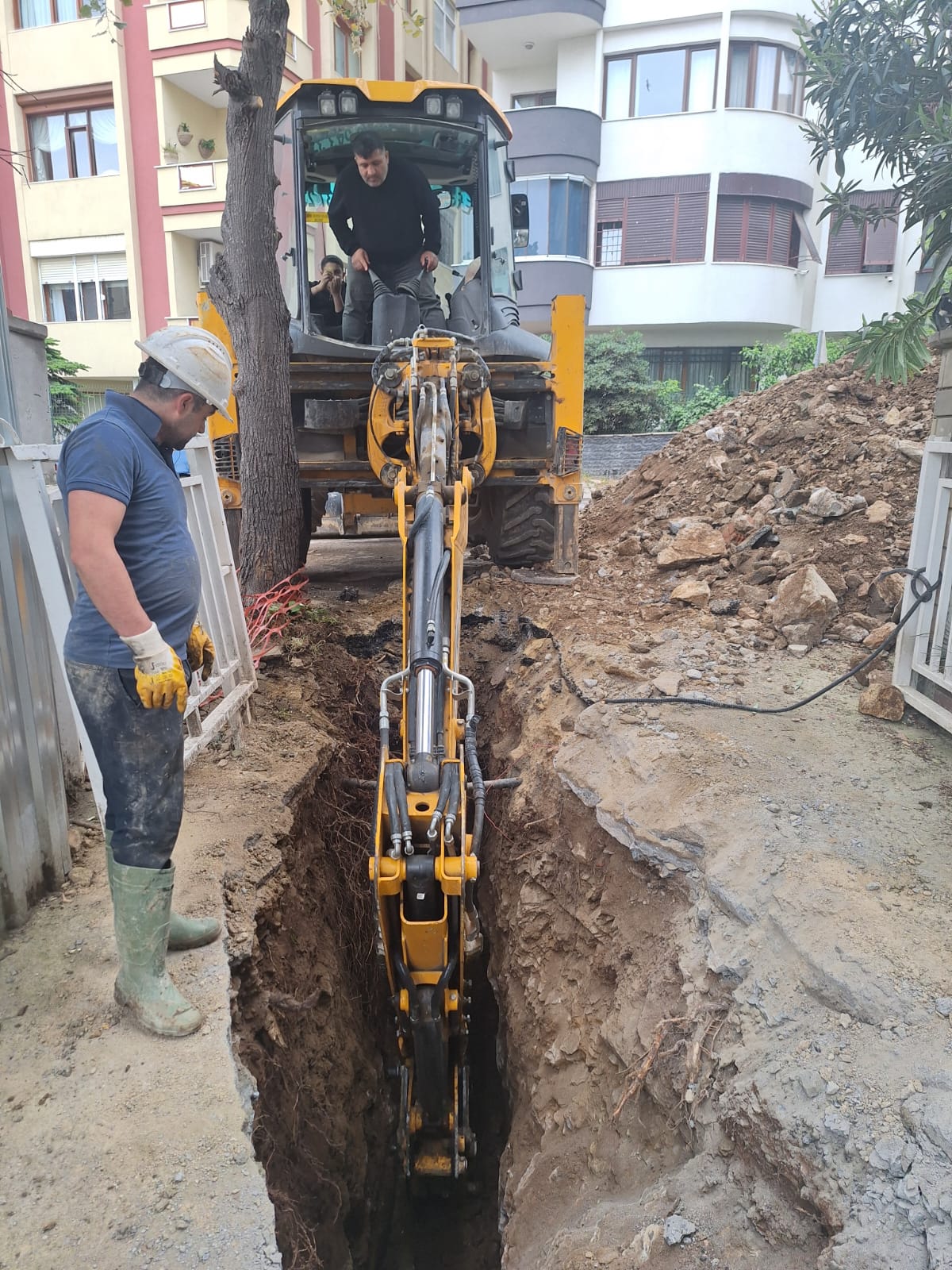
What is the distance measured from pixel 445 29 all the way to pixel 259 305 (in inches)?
827

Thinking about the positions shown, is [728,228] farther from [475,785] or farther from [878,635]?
[475,785]

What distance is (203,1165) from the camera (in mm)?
2355

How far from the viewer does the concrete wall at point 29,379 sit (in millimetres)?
3840

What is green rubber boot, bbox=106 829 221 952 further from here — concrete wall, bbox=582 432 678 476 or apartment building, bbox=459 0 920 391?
apartment building, bbox=459 0 920 391

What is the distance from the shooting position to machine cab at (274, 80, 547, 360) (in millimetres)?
6035

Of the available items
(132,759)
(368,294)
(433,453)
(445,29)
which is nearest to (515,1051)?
(132,759)

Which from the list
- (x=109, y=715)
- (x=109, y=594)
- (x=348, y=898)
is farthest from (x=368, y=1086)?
(x=109, y=594)

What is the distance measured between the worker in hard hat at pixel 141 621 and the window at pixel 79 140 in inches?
700

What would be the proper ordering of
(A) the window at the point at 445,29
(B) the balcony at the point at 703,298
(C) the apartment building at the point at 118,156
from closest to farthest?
(C) the apartment building at the point at 118,156 → (B) the balcony at the point at 703,298 → (A) the window at the point at 445,29

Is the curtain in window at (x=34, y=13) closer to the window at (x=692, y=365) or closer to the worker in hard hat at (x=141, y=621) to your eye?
the window at (x=692, y=365)

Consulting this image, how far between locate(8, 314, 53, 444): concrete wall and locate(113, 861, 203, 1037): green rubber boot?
207 cm

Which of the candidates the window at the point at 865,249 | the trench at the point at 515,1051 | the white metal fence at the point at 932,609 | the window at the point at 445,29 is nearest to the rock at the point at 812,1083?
the trench at the point at 515,1051

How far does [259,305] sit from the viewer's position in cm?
575

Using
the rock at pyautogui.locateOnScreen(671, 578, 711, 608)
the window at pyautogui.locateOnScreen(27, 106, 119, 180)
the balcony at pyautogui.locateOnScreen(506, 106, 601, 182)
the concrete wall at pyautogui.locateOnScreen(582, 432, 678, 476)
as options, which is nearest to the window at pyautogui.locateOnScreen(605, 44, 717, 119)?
the balcony at pyautogui.locateOnScreen(506, 106, 601, 182)
